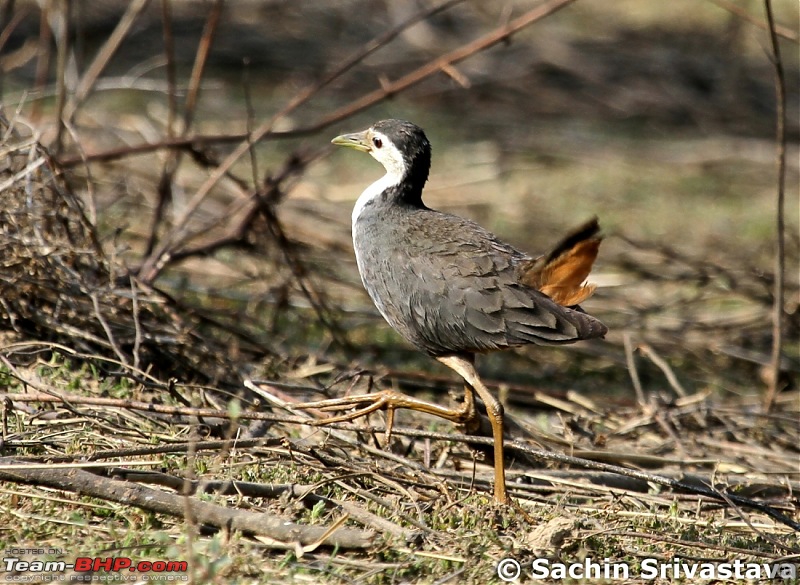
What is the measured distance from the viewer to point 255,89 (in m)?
10.4

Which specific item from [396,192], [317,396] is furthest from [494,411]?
[317,396]

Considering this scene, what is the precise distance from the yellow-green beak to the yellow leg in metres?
1.08

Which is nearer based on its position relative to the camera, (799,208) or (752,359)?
(752,359)

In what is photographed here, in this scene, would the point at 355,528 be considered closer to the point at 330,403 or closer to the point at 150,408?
the point at 330,403

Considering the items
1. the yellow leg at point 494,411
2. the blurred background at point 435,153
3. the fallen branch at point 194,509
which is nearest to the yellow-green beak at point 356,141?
the blurred background at point 435,153

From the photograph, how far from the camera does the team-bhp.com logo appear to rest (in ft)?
9.72

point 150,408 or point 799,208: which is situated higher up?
point 150,408

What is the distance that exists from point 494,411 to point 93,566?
1518mm

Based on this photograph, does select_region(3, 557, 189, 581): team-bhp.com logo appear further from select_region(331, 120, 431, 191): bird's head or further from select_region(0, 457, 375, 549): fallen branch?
select_region(331, 120, 431, 191): bird's head

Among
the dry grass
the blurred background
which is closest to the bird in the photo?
the dry grass

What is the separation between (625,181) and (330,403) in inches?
237

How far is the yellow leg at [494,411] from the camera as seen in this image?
3705mm

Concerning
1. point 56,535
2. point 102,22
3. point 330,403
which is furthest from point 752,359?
point 102,22

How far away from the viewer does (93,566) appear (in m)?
2.97
